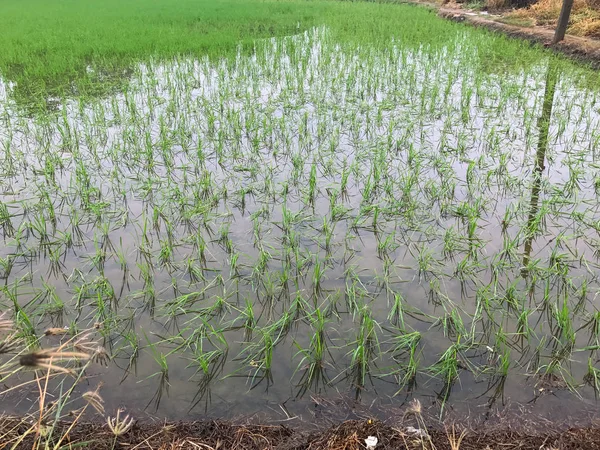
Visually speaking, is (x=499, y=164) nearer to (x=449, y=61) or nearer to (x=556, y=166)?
(x=556, y=166)

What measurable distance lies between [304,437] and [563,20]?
36.3 feet

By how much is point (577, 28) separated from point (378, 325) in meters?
11.7

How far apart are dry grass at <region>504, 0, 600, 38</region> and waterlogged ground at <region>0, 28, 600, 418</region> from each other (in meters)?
5.74

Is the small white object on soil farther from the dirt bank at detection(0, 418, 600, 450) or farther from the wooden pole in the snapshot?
the wooden pole

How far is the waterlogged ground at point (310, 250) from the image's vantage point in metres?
2.10

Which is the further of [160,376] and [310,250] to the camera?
[310,250]

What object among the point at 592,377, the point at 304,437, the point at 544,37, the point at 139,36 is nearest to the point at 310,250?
the point at 304,437

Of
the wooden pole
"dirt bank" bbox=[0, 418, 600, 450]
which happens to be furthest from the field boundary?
"dirt bank" bbox=[0, 418, 600, 450]

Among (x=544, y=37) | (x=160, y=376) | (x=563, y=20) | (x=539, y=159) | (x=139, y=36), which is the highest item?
(x=563, y=20)

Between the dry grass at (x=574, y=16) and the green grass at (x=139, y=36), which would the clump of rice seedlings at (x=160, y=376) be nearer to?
the green grass at (x=139, y=36)

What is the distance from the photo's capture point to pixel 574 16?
445 inches

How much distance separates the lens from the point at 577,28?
1041 cm

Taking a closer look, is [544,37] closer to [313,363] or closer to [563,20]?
[563,20]

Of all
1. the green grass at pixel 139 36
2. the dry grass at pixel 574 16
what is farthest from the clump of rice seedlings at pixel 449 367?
the dry grass at pixel 574 16
